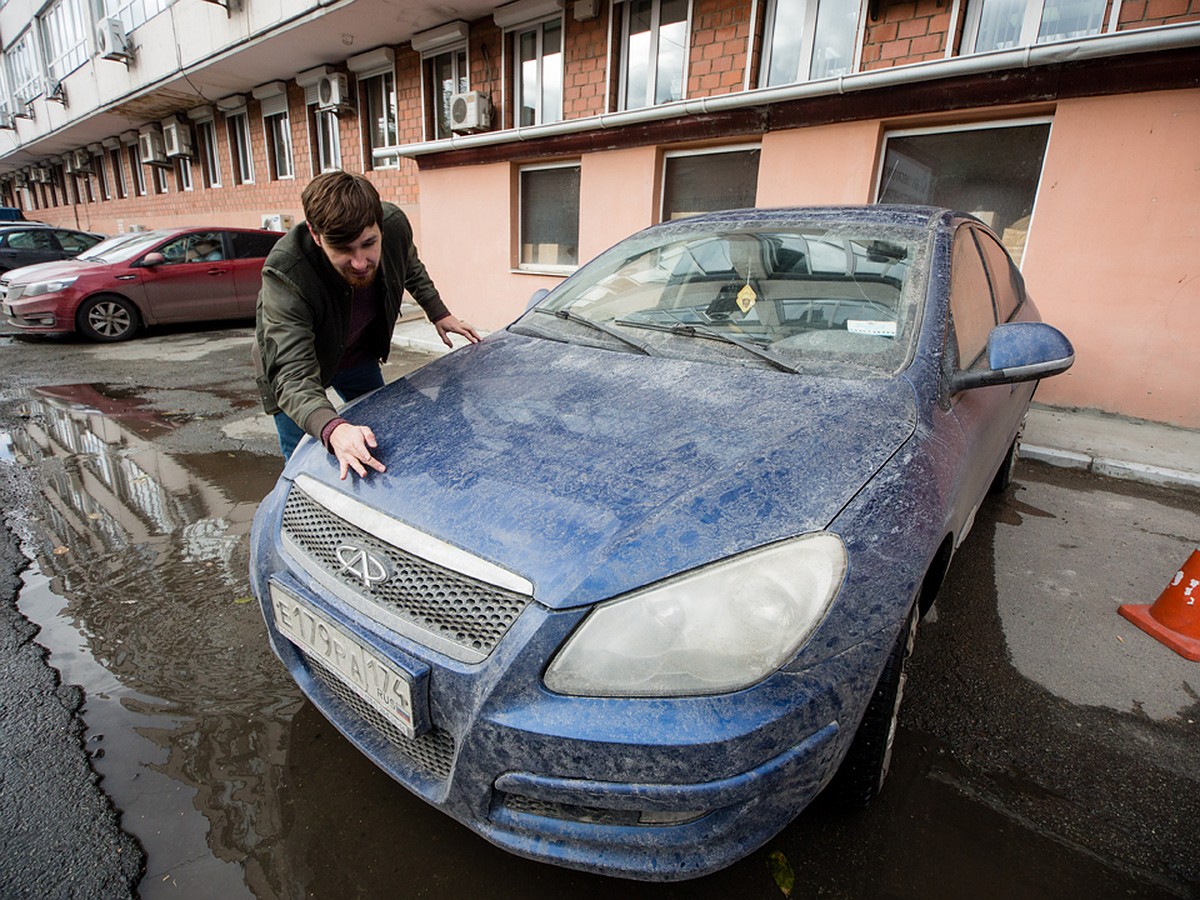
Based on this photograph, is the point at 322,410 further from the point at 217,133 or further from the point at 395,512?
the point at 217,133

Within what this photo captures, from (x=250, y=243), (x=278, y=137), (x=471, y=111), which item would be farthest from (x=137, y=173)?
(x=471, y=111)

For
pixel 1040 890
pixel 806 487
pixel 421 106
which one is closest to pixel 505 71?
pixel 421 106

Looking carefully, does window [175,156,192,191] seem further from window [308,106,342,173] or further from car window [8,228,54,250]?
window [308,106,342,173]

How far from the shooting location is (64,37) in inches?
799

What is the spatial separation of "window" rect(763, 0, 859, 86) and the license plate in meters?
6.87

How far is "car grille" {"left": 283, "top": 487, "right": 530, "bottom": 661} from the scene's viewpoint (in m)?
1.21

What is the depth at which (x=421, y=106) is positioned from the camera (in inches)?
422

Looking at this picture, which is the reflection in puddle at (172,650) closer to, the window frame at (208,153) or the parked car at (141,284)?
the parked car at (141,284)

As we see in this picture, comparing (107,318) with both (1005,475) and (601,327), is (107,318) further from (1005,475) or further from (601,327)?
(1005,475)

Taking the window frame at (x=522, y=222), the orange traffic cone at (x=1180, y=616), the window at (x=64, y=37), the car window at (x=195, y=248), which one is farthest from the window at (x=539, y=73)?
the window at (x=64, y=37)

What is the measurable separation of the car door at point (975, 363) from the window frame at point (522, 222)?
6031 mm

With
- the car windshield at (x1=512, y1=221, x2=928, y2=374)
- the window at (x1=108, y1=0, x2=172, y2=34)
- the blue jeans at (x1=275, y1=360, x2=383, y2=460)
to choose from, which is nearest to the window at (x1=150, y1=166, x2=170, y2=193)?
the window at (x1=108, y1=0, x2=172, y2=34)

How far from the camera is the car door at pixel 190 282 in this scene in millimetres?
8820

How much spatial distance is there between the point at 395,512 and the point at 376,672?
1.12 ft
